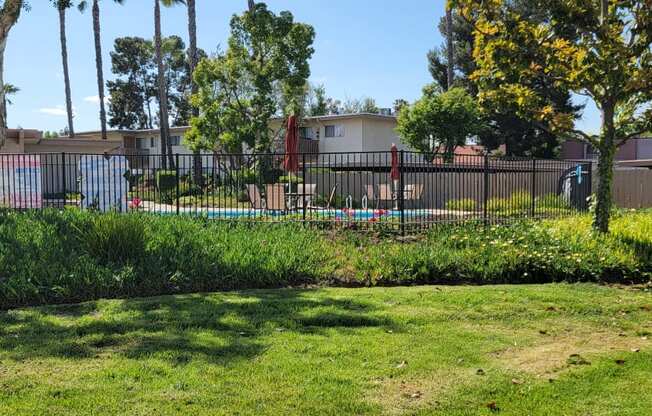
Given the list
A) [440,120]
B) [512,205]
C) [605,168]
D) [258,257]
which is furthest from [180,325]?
[440,120]

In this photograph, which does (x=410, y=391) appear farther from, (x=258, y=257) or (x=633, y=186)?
(x=633, y=186)

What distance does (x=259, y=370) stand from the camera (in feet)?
14.2

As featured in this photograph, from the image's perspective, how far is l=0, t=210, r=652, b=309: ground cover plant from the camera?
23.1ft

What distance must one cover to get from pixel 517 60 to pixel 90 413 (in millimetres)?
8097

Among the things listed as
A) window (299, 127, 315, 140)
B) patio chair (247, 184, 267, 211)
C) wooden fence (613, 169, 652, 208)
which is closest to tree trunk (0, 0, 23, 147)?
patio chair (247, 184, 267, 211)

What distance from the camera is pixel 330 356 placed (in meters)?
4.69

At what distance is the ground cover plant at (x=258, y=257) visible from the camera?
23.1ft

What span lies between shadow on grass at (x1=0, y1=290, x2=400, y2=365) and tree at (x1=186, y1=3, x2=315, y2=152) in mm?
16846

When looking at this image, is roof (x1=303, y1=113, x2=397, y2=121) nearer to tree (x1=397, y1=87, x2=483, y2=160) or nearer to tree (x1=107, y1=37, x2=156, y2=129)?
tree (x1=397, y1=87, x2=483, y2=160)

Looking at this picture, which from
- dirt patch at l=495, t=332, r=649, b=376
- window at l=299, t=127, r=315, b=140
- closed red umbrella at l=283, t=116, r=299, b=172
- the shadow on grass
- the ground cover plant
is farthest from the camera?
window at l=299, t=127, r=315, b=140

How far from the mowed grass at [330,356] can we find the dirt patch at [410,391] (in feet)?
0.04

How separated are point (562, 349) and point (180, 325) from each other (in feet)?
11.3

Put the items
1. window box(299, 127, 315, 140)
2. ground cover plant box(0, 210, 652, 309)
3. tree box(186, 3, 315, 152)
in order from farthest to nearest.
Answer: window box(299, 127, 315, 140) → tree box(186, 3, 315, 152) → ground cover plant box(0, 210, 652, 309)

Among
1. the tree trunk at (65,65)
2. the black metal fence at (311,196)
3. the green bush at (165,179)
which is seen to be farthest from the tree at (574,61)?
the tree trunk at (65,65)
